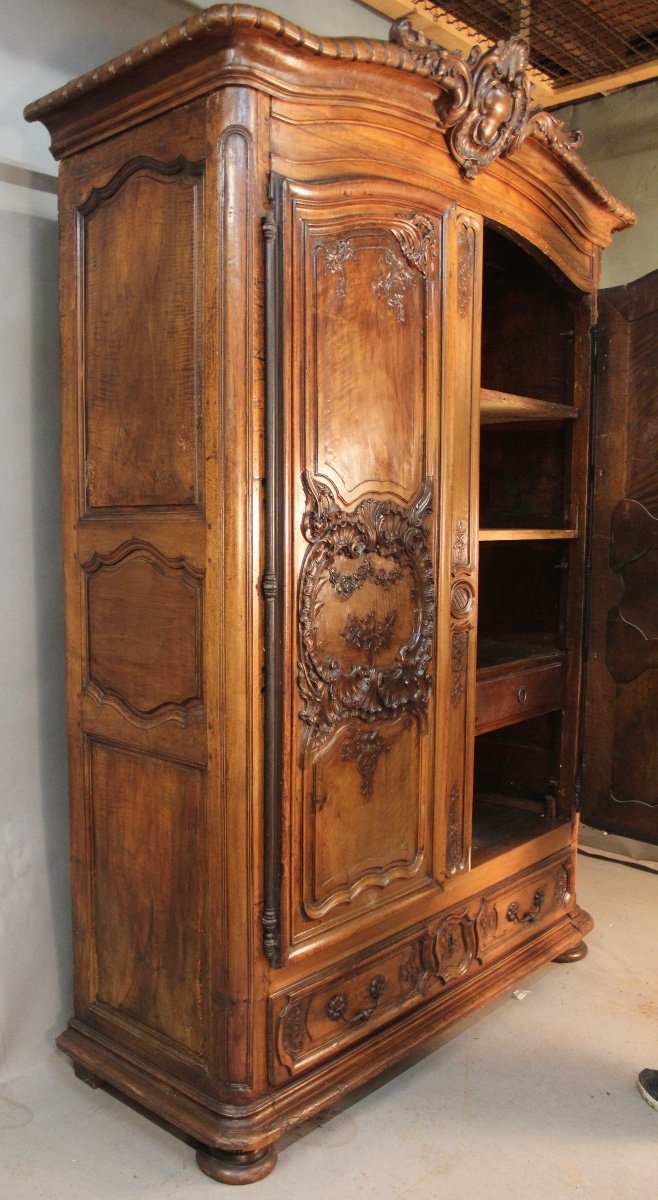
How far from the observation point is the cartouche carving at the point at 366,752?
1937 millimetres

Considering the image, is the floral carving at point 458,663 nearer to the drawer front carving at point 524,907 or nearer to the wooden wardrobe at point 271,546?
the wooden wardrobe at point 271,546

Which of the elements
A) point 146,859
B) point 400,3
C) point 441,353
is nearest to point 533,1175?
point 146,859

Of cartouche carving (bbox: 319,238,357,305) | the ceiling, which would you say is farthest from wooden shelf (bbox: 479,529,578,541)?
the ceiling

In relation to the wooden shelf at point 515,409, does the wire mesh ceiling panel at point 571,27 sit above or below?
above

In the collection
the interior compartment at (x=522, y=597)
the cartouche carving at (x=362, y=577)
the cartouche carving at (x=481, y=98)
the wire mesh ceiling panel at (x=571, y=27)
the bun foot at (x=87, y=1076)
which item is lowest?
the bun foot at (x=87, y=1076)

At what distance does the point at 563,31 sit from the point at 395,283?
172 cm

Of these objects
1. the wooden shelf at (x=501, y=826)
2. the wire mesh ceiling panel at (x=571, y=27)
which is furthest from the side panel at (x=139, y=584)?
the wire mesh ceiling panel at (x=571, y=27)

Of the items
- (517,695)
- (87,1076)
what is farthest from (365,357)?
(87,1076)

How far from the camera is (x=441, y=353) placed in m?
2.08

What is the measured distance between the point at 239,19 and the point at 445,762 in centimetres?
150

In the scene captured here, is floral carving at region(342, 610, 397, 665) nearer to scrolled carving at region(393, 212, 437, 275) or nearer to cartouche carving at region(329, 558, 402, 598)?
cartouche carving at region(329, 558, 402, 598)

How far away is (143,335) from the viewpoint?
1824 millimetres

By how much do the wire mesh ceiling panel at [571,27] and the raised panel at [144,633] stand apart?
2081 mm

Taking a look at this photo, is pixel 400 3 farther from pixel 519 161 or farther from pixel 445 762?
pixel 445 762
